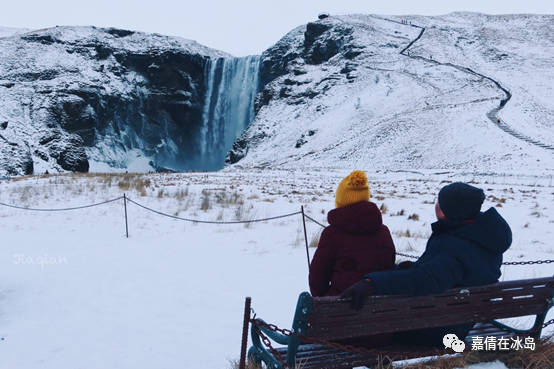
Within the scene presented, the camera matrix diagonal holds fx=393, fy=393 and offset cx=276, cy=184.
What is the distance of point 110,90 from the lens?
6425 centimetres

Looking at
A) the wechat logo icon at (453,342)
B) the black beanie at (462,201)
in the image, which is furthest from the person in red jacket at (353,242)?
the wechat logo icon at (453,342)

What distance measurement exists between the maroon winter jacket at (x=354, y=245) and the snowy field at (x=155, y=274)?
186cm

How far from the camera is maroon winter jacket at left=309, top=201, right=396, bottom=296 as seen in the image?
294 cm

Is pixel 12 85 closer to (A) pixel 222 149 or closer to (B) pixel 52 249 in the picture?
(A) pixel 222 149

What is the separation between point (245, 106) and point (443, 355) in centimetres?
Result: 6997

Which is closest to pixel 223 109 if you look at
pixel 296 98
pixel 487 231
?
pixel 296 98

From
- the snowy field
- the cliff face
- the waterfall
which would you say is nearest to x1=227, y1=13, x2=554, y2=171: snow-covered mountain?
the waterfall

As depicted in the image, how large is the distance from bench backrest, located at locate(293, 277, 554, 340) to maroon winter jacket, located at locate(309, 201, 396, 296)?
0.38 meters

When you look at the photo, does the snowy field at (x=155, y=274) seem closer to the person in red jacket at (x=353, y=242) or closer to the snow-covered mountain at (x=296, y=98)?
the person in red jacket at (x=353, y=242)

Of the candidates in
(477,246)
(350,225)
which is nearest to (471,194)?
(477,246)

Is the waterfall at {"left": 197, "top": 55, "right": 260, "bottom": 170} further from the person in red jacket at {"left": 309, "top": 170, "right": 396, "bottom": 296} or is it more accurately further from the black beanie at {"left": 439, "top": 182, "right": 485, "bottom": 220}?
the black beanie at {"left": 439, "top": 182, "right": 485, "bottom": 220}

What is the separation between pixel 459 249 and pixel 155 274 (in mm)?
5487

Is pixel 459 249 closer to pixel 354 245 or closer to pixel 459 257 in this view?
pixel 459 257

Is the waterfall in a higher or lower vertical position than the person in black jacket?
higher
